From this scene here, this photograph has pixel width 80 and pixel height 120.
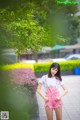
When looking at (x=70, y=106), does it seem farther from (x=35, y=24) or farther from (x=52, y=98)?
(x=52, y=98)

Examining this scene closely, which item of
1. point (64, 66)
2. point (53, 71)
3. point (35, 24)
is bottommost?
point (53, 71)

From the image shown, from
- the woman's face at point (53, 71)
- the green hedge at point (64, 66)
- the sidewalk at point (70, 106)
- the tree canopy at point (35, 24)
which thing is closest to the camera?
the woman's face at point (53, 71)

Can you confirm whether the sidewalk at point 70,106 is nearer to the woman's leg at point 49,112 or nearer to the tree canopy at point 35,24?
the woman's leg at point 49,112

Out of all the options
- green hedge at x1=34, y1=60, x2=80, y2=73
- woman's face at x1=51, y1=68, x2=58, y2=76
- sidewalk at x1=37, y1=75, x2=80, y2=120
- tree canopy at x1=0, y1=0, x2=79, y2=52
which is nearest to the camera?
woman's face at x1=51, y1=68, x2=58, y2=76

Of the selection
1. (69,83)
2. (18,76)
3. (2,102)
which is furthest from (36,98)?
(69,83)

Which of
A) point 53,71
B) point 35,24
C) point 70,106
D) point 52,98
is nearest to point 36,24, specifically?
point 35,24

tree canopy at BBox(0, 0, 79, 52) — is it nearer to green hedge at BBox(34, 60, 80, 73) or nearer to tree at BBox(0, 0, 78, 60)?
tree at BBox(0, 0, 78, 60)

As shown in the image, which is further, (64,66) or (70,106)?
(64,66)

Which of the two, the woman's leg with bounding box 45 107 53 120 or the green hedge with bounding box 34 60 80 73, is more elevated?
the green hedge with bounding box 34 60 80 73

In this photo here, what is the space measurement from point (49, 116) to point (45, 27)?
0.90 meters

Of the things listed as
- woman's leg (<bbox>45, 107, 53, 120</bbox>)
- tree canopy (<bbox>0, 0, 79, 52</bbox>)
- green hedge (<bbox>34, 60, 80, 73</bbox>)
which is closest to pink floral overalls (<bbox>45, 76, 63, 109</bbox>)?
woman's leg (<bbox>45, 107, 53, 120</bbox>)

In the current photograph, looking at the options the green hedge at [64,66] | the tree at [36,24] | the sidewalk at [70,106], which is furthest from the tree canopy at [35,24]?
the green hedge at [64,66]

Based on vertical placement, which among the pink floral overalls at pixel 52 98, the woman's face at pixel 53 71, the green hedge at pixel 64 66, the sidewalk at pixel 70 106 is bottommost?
the sidewalk at pixel 70 106

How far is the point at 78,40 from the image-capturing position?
4258 mm
